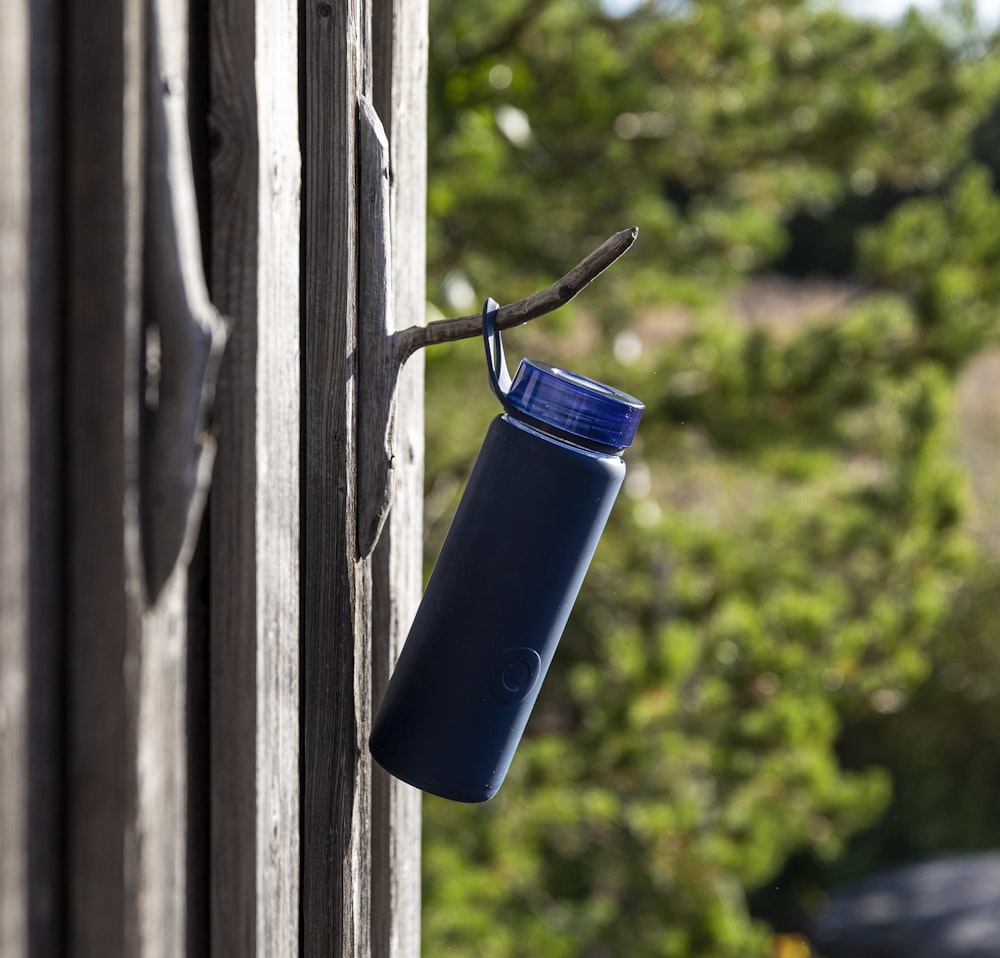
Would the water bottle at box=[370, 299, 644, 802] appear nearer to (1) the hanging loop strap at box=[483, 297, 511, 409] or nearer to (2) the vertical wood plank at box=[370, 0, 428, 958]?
(1) the hanging loop strap at box=[483, 297, 511, 409]

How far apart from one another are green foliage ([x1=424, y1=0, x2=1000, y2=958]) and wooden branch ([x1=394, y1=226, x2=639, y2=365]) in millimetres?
2089

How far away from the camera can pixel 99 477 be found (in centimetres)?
58

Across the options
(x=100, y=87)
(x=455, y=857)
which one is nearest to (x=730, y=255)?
(x=455, y=857)

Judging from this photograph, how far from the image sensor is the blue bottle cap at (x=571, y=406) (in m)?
0.90

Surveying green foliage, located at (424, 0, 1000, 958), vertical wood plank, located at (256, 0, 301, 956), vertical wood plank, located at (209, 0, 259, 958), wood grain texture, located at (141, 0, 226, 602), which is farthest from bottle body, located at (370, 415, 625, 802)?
green foliage, located at (424, 0, 1000, 958)

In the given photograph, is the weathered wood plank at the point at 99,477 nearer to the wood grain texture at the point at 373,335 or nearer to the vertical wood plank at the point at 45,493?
the vertical wood plank at the point at 45,493

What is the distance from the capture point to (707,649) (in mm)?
3533

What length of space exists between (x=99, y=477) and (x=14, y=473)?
→ 2.2 inches

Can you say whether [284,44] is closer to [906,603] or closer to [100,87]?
[100,87]

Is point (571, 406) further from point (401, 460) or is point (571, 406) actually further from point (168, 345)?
point (168, 345)

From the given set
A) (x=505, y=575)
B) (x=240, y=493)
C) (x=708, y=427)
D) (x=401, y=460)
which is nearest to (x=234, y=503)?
(x=240, y=493)

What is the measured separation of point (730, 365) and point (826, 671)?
949 millimetres

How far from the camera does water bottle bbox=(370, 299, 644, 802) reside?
89cm

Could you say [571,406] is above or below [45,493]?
above
